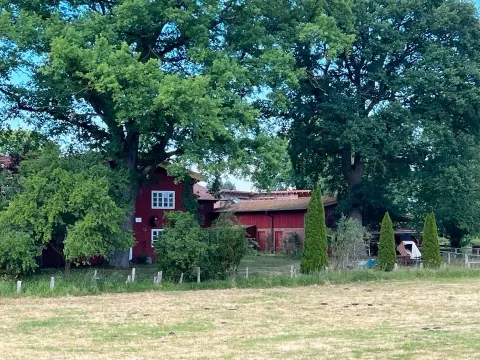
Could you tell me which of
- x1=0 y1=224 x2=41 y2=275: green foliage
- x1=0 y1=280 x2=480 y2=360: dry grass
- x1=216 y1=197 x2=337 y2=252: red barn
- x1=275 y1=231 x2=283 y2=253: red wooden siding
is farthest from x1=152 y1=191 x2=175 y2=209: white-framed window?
x1=0 y1=280 x2=480 y2=360: dry grass

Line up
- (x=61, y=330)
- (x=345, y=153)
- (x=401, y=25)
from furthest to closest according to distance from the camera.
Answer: (x=345, y=153) < (x=401, y=25) < (x=61, y=330)

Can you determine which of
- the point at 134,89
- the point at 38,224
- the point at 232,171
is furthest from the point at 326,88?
the point at 38,224

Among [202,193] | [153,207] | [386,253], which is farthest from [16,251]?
[202,193]

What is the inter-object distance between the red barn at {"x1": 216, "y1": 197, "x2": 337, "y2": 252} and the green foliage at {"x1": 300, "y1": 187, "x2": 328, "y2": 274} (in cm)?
1927

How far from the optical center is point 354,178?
44.8m

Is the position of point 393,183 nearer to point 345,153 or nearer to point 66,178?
point 345,153

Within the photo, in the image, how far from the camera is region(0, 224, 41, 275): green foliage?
22906 mm

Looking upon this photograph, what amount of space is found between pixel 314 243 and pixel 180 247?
21.5 ft

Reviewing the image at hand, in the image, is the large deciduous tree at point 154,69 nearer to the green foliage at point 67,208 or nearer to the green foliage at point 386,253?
the green foliage at point 67,208

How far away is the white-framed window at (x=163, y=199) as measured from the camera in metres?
44.0

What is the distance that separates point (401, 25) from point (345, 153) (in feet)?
30.4

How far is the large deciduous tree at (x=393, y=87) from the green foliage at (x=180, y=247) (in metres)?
11.6

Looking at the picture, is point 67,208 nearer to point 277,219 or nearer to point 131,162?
point 131,162

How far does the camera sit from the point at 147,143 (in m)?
34.2
